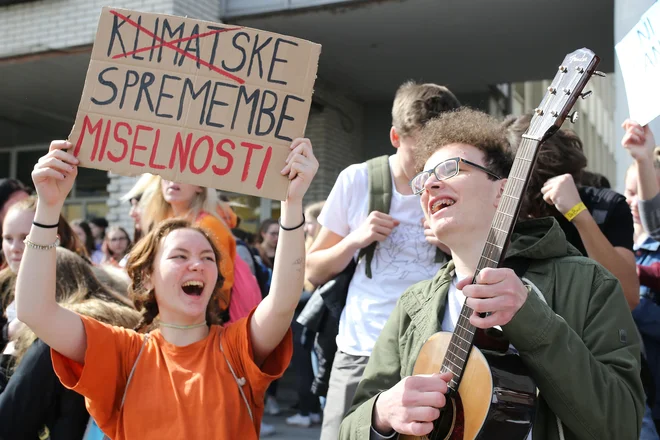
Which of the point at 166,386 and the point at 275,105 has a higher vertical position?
the point at 275,105

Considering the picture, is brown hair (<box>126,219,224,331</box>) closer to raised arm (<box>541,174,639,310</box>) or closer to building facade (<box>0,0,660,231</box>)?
raised arm (<box>541,174,639,310</box>)

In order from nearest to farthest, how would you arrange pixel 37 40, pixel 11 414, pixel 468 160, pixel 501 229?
pixel 501 229 → pixel 468 160 → pixel 11 414 → pixel 37 40

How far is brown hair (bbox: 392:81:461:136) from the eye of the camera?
9.24ft

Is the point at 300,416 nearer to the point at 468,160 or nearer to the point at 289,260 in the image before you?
the point at 289,260

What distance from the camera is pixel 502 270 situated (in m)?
1.44

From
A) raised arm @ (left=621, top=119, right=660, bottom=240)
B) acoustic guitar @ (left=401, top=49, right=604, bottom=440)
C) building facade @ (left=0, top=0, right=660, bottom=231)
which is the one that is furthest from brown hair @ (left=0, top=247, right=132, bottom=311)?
building facade @ (left=0, top=0, right=660, bottom=231)

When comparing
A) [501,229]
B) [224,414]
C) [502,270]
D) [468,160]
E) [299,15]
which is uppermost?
[299,15]

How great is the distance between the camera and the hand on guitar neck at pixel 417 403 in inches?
62.4

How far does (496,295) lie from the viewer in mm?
1436

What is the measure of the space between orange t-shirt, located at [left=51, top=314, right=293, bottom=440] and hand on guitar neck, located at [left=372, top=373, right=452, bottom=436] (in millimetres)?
613

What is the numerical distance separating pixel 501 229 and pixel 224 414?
44.5 inches

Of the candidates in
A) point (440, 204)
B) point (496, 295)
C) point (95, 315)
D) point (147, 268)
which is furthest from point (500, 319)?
point (95, 315)

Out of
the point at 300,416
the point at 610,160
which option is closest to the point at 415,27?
the point at 300,416

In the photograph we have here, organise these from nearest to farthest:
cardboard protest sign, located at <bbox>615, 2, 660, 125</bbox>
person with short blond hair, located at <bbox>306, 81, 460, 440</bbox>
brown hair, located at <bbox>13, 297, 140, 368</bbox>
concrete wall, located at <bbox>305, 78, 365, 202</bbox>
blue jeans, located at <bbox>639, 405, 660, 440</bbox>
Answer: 1. cardboard protest sign, located at <bbox>615, 2, 660, 125</bbox>
2. brown hair, located at <bbox>13, 297, 140, 368</bbox>
3. person with short blond hair, located at <bbox>306, 81, 460, 440</bbox>
4. blue jeans, located at <bbox>639, 405, 660, 440</bbox>
5. concrete wall, located at <bbox>305, 78, 365, 202</bbox>
